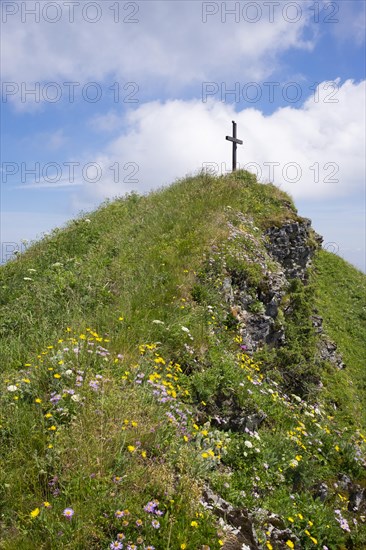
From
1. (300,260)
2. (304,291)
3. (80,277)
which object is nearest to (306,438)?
(80,277)

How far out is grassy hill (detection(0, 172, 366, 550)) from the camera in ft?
11.9

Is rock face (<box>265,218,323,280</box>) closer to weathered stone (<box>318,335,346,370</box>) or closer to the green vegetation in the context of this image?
the green vegetation

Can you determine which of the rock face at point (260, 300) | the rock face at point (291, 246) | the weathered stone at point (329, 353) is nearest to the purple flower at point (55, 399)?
the rock face at point (260, 300)

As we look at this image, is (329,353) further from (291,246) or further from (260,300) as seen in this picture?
(260,300)

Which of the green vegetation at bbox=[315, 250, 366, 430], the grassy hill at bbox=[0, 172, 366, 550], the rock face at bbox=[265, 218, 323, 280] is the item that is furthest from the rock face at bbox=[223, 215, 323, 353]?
the green vegetation at bbox=[315, 250, 366, 430]

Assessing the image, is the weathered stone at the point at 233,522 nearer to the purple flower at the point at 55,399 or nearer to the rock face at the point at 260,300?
the purple flower at the point at 55,399

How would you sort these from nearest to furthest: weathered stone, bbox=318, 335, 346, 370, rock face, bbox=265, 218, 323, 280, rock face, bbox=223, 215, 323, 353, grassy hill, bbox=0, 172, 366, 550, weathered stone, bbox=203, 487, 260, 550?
1. grassy hill, bbox=0, 172, 366, 550
2. weathered stone, bbox=203, 487, 260, 550
3. rock face, bbox=223, 215, 323, 353
4. weathered stone, bbox=318, 335, 346, 370
5. rock face, bbox=265, 218, 323, 280

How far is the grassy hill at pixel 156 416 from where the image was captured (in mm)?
3627

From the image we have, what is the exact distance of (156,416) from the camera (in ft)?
15.3

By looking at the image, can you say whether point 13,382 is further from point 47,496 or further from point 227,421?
point 227,421

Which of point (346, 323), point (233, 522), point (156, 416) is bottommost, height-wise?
point (233, 522)

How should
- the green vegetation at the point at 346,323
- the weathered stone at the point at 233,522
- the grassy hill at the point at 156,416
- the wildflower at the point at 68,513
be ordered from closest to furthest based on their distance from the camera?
the wildflower at the point at 68,513 → the grassy hill at the point at 156,416 → the weathered stone at the point at 233,522 → the green vegetation at the point at 346,323

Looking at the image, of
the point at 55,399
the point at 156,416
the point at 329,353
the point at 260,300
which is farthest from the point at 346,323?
the point at 55,399

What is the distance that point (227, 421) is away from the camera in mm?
6258
